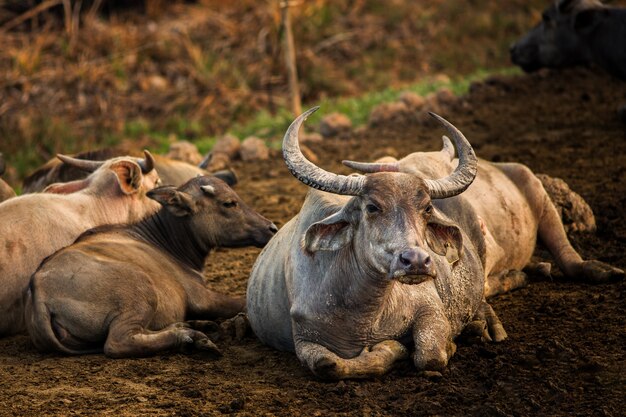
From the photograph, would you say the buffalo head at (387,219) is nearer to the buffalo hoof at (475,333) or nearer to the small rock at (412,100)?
the buffalo hoof at (475,333)

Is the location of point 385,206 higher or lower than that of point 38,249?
higher

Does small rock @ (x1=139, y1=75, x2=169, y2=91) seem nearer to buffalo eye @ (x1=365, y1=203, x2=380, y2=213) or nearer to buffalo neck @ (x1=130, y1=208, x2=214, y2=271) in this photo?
buffalo neck @ (x1=130, y1=208, x2=214, y2=271)

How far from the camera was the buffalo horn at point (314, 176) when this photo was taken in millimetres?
5566

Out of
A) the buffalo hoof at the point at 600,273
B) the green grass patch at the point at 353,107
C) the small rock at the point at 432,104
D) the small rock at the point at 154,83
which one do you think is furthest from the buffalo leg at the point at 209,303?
the small rock at the point at 154,83

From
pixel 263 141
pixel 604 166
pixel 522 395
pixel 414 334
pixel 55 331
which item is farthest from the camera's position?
pixel 263 141

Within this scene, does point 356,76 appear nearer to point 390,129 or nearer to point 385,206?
point 390,129

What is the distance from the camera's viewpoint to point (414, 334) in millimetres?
5867

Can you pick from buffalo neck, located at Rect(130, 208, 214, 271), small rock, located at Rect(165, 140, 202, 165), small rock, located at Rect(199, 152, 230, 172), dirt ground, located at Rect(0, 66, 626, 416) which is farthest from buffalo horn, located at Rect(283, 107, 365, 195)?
small rock, located at Rect(165, 140, 202, 165)

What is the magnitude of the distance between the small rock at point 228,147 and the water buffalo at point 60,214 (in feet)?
11.0

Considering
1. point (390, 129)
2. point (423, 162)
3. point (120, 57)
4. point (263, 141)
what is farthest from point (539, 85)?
point (423, 162)

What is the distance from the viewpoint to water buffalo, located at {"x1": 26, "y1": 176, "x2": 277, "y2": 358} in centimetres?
641

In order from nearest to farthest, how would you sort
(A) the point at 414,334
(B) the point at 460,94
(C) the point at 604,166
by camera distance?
(A) the point at 414,334, (C) the point at 604,166, (B) the point at 460,94

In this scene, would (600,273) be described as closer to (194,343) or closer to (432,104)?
(194,343)

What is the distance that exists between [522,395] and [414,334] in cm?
71
